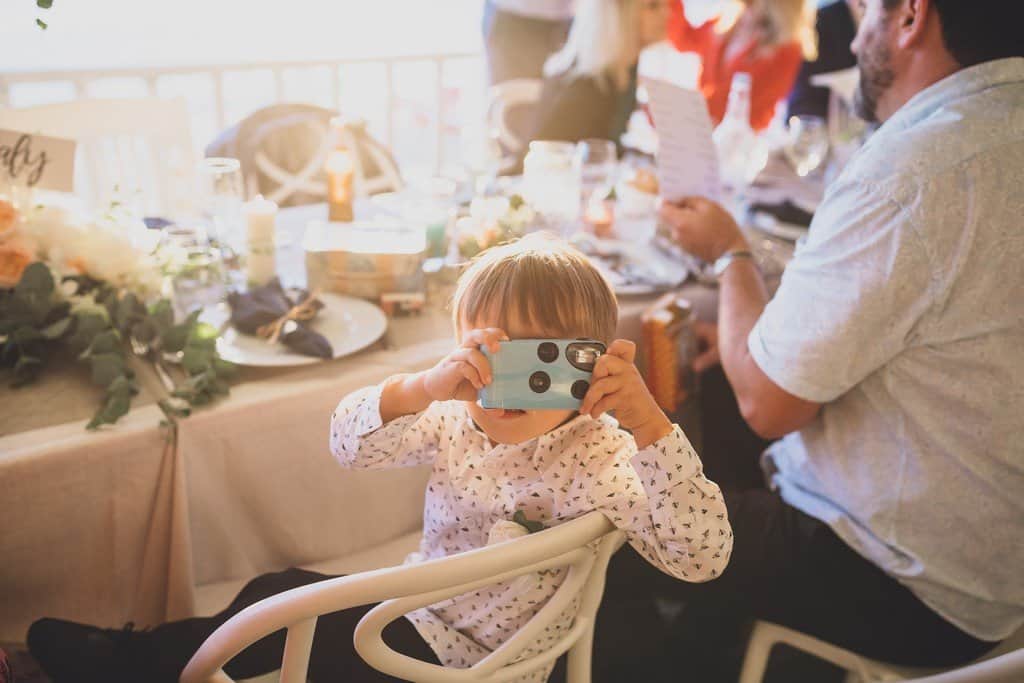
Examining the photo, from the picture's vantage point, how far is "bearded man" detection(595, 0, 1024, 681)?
3.25 feet

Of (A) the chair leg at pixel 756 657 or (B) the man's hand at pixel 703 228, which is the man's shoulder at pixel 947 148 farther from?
(A) the chair leg at pixel 756 657

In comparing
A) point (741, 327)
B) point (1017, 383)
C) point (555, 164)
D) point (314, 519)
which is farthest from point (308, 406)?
point (1017, 383)

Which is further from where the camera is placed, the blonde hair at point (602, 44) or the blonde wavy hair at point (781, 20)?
the blonde wavy hair at point (781, 20)

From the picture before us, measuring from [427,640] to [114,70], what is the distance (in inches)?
116

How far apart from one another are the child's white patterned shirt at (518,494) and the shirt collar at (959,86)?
0.63 m

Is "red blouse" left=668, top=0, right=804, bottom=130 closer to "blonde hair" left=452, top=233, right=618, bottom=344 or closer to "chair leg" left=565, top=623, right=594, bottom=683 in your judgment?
"blonde hair" left=452, top=233, right=618, bottom=344

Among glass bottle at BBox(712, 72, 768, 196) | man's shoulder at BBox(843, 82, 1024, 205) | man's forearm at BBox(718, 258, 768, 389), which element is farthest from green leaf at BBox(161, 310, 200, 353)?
glass bottle at BBox(712, 72, 768, 196)

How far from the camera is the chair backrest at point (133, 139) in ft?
6.21

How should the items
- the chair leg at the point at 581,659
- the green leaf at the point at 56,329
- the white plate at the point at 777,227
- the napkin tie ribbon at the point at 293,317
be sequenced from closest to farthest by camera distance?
the chair leg at the point at 581,659 < the green leaf at the point at 56,329 < the napkin tie ribbon at the point at 293,317 < the white plate at the point at 777,227

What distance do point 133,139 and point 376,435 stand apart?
1.53 m

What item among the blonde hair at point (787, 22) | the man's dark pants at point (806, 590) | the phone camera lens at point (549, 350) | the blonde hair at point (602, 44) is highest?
the blonde hair at point (787, 22)

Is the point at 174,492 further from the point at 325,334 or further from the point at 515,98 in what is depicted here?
the point at 515,98

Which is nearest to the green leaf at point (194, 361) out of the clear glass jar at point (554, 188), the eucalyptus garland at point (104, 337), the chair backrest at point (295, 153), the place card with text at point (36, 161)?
the eucalyptus garland at point (104, 337)

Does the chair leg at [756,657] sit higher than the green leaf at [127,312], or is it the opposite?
the green leaf at [127,312]
